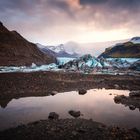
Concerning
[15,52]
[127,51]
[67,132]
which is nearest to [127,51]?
[127,51]

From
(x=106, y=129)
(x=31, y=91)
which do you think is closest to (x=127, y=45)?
(x=31, y=91)

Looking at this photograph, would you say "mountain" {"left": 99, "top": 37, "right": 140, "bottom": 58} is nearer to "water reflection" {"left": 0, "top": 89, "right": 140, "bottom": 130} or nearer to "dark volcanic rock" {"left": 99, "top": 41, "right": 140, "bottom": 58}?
"dark volcanic rock" {"left": 99, "top": 41, "right": 140, "bottom": 58}

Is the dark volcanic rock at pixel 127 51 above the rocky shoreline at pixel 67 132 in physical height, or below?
above

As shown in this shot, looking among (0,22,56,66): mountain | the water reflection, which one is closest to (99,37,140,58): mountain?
(0,22,56,66): mountain

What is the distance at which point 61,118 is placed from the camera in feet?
38.5

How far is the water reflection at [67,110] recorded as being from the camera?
11406 mm

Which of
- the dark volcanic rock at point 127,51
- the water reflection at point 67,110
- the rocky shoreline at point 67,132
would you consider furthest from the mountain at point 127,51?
the rocky shoreline at point 67,132

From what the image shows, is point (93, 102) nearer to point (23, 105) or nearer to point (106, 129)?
point (23, 105)

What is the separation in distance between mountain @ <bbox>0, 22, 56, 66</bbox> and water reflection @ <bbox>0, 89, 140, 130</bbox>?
5281 centimetres

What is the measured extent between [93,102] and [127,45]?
110 m

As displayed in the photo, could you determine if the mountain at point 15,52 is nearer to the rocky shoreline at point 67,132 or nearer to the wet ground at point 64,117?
the wet ground at point 64,117

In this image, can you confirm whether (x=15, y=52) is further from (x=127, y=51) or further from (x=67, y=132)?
(x=67, y=132)

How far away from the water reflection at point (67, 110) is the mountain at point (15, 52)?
52809 mm

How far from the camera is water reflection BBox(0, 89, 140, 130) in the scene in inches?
449
